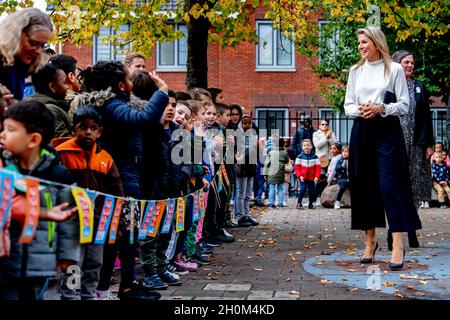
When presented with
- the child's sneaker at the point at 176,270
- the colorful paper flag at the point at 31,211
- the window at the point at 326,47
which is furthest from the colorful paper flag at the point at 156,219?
the window at the point at 326,47

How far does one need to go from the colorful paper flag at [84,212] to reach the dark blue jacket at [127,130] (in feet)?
4.25

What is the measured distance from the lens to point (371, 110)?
8.05 meters

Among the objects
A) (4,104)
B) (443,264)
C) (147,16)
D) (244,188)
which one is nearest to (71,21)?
(147,16)

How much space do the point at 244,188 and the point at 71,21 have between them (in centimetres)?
471

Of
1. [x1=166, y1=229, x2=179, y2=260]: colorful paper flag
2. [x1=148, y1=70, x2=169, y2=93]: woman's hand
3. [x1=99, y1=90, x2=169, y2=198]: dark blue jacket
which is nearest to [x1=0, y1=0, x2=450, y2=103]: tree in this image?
[x1=166, y1=229, x2=179, y2=260]: colorful paper flag

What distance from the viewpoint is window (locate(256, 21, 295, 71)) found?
32.1 m

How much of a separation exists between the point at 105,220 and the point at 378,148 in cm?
389

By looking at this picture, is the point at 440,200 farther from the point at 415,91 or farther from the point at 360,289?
the point at 360,289

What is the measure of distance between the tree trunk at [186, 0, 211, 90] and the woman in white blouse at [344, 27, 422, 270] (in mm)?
6072

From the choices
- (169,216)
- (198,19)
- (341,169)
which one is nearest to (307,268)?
(169,216)

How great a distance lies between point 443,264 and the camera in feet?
26.5

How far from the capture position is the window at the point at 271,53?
3206cm

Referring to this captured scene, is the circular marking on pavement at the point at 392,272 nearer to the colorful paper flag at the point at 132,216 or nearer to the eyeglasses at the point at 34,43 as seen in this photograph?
the colorful paper flag at the point at 132,216

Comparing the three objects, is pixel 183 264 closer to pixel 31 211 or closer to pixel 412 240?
pixel 412 240
